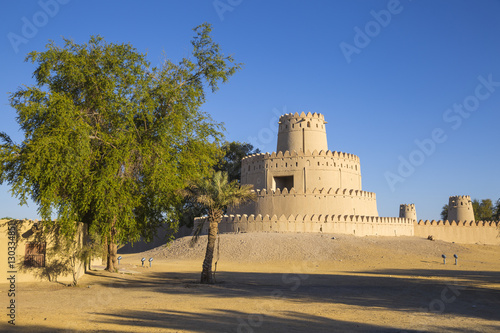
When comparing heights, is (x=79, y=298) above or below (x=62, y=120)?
below

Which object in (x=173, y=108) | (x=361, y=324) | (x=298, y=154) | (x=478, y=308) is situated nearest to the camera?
(x=361, y=324)

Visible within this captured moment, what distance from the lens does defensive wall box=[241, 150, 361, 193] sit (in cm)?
4600

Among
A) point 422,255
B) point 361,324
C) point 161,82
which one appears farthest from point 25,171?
point 422,255

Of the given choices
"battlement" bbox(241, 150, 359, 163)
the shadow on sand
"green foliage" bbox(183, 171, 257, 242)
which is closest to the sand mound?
the shadow on sand

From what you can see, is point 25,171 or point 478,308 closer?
point 478,308

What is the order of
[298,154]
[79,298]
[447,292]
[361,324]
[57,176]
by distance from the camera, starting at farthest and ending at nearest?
[298,154] < [57,176] < [447,292] < [79,298] < [361,324]

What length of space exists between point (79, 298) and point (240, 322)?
23.5 ft

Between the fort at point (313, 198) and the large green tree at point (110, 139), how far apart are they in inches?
738

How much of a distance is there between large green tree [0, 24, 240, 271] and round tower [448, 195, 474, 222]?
5318 cm

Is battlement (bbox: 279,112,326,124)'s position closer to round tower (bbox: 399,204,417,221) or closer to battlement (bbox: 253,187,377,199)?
battlement (bbox: 253,187,377,199)

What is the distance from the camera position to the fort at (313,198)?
1585 inches

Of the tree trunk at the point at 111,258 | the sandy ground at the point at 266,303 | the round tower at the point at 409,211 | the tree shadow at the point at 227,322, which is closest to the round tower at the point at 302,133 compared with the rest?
the sandy ground at the point at 266,303

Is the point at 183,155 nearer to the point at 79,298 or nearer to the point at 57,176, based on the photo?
the point at 57,176

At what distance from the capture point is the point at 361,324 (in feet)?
37.5
